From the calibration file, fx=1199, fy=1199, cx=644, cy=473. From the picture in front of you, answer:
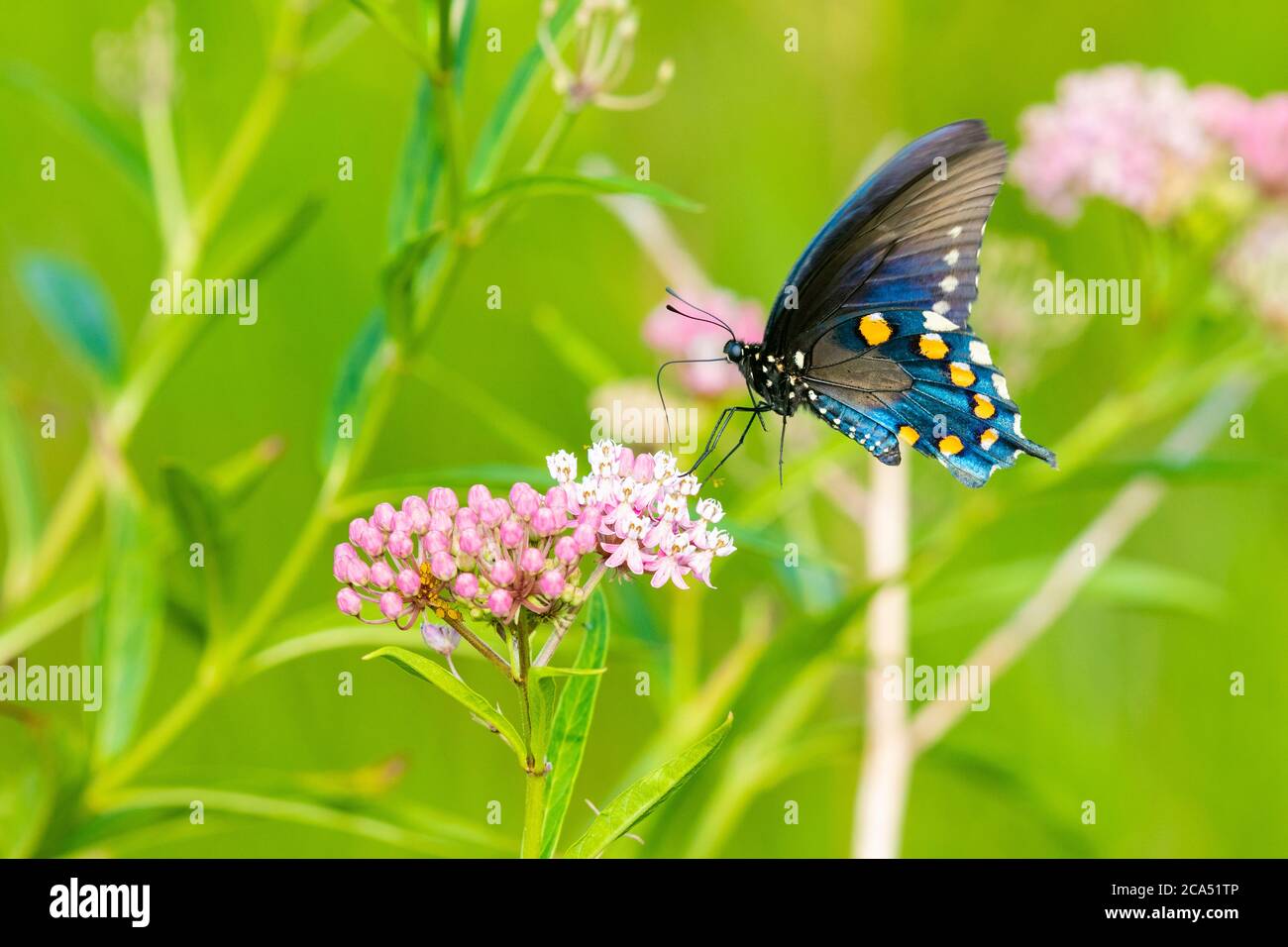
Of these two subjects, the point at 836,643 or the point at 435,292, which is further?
the point at 836,643

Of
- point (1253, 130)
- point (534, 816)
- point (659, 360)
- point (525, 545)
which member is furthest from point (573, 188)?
point (1253, 130)

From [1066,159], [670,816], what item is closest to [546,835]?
[670,816]

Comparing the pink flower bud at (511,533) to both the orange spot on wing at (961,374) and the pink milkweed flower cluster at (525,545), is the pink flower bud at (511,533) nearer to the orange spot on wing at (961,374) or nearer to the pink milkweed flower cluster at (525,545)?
the pink milkweed flower cluster at (525,545)

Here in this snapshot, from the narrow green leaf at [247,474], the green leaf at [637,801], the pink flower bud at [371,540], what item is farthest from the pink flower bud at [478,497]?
the narrow green leaf at [247,474]

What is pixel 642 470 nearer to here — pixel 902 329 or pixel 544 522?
pixel 544 522

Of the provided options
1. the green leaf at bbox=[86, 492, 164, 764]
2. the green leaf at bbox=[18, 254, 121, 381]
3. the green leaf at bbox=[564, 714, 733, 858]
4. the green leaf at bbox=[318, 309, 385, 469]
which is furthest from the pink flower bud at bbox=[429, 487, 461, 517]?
the green leaf at bbox=[18, 254, 121, 381]

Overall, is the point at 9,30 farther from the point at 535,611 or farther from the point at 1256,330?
the point at 1256,330
